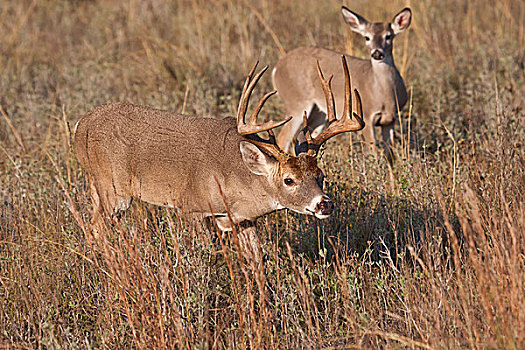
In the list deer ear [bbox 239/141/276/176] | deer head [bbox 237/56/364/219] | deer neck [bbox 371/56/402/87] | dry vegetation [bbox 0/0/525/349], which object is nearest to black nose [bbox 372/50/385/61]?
deer neck [bbox 371/56/402/87]

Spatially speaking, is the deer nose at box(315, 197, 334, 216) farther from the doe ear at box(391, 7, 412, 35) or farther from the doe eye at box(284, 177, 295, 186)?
the doe ear at box(391, 7, 412, 35)

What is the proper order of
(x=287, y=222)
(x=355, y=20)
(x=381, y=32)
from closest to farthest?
(x=287, y=222)
(x=381, y=32)
(x=355, y=20)

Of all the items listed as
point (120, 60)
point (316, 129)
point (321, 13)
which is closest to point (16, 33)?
point (120, 60)

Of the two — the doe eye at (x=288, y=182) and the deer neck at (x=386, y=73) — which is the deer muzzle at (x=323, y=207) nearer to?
the doe eye at (x=288, y=182)

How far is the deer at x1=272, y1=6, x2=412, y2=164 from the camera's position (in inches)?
275

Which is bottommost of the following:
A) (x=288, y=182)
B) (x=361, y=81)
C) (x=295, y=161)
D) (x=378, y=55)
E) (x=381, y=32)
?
(x=361, y=81)

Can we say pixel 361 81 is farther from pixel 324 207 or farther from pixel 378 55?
pixel 324 207

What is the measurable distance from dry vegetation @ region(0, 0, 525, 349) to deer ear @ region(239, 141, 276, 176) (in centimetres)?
44

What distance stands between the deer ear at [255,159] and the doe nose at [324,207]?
0.46m

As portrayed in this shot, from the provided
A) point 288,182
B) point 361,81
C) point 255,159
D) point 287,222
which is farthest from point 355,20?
point 288,182

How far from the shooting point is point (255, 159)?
13.9 feet

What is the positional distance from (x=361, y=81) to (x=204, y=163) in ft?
10.6

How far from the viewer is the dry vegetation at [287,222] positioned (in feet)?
11.6

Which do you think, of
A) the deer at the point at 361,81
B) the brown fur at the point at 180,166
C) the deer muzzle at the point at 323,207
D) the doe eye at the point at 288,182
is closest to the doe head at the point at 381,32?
the deer at the point at 361,81
